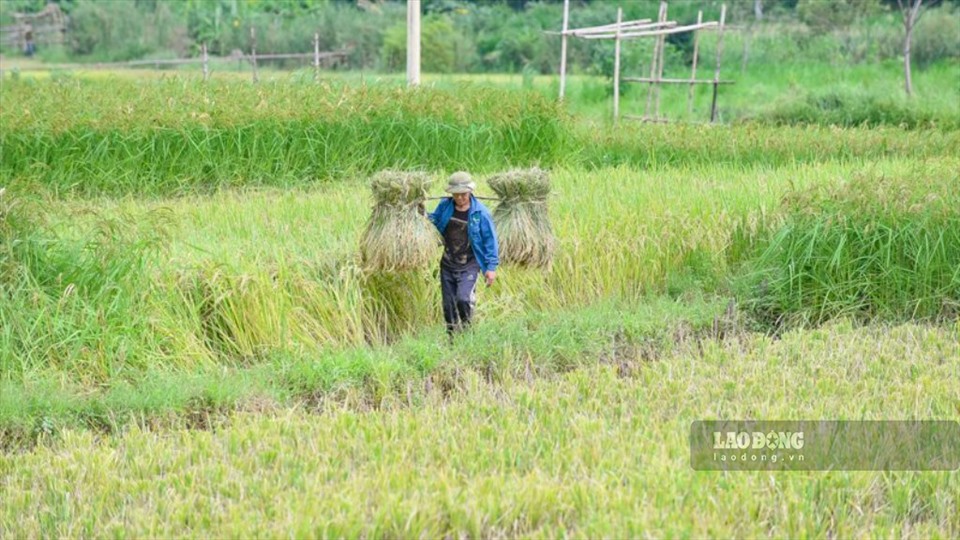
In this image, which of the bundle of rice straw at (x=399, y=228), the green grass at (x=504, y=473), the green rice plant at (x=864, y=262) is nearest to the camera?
the green grass at (x=504, y=473)

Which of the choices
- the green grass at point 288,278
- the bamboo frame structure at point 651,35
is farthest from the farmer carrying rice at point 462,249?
the bamboo frame structure at point 651,35

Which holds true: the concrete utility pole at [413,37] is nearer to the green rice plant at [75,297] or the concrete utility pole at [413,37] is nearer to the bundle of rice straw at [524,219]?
the bundle of rice straw at [524,219]

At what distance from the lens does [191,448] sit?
468 cm

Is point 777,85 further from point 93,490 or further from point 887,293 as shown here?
point 93,490

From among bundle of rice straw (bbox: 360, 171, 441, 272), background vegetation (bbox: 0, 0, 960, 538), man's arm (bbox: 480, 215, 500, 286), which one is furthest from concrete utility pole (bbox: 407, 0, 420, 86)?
man's arm (bbox: 480, 215, 500, 286)

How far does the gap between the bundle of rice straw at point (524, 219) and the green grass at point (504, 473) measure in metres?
1.28

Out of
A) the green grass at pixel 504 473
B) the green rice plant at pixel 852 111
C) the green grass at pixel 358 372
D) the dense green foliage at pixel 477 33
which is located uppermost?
the dense green foliage at pixel 477 33

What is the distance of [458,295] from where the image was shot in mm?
6562

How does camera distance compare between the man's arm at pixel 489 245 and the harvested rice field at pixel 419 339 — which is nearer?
the harvested rice field at pixel 419 339

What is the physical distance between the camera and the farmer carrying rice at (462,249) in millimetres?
6441

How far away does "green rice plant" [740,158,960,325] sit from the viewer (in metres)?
7.04

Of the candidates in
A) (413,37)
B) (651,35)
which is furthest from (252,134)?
(651,35)

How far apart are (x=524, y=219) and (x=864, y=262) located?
2.06 m

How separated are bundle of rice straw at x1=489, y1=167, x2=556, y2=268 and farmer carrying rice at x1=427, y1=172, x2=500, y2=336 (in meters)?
0.21
